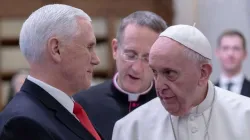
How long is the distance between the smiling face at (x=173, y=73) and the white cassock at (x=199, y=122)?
13 cm

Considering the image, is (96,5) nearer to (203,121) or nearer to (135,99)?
(135,99)

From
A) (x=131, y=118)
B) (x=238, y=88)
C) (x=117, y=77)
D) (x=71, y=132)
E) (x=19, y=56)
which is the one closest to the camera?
(x=71, y=132)

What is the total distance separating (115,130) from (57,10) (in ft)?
2.22

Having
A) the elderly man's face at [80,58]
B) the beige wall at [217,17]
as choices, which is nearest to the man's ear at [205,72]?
the elderly man's face at [80,58]

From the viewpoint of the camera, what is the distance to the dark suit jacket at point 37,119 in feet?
8.54

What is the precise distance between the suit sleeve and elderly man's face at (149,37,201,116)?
0.60m

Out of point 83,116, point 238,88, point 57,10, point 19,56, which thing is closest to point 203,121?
point 83,116

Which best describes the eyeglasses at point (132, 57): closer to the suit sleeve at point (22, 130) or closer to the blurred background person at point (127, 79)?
the blurred background person at point (127, 79)

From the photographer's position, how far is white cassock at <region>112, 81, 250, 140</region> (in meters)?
3.11

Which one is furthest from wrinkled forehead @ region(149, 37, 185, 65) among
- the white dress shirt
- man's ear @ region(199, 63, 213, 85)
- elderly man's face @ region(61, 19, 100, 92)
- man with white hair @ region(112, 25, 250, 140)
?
the white dress shirt

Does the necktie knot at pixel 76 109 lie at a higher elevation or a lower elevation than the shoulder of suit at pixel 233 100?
higher

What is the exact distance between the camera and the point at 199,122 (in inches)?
124

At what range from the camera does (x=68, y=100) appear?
288 centimetres

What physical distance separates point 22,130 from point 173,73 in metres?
0.71
